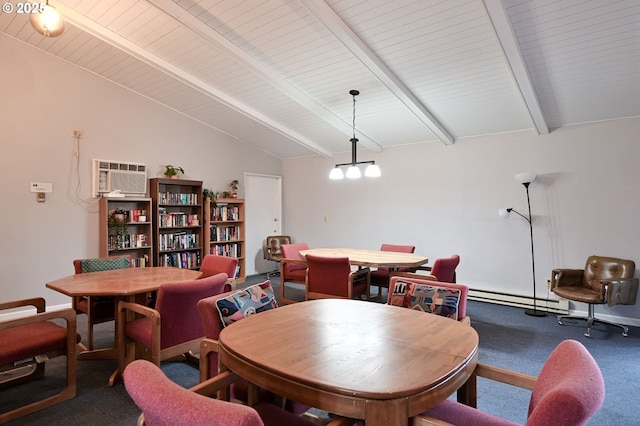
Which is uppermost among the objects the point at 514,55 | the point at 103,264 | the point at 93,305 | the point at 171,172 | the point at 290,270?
the point at 514,55

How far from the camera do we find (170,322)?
7.86 feet

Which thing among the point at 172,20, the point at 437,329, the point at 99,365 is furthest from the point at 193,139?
the point at 437,329

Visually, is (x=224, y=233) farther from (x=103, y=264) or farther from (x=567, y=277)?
(x=567, y=277)

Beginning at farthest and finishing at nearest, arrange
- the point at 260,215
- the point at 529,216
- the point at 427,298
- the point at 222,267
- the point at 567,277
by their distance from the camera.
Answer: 1. the point at 260,215
2. the point at 529,216
3. the point at 567,277
4. the point at 222,267
5. the point at 427,298

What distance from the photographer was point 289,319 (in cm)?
171

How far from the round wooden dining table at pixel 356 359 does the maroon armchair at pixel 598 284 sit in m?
3.07

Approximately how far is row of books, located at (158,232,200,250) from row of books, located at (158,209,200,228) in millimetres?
163

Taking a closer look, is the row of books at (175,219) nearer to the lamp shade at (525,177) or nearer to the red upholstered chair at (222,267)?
the red upholstered chair at (222,267)

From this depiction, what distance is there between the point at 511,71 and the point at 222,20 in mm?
2842

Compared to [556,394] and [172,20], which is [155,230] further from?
[556,394]

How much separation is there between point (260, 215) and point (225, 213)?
38.6 inches

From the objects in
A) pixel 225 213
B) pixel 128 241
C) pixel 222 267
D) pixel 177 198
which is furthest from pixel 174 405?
pixel 225 213

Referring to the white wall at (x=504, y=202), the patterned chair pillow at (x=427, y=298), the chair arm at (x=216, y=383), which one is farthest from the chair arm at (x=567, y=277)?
the chair arm at (x=216, y=383)

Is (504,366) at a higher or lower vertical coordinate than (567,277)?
lower
